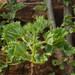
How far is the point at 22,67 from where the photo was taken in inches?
128

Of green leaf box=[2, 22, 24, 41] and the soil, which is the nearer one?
green leaf box=[2, 22, 24, 41]

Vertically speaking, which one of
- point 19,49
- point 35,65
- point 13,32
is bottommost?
point 35,65

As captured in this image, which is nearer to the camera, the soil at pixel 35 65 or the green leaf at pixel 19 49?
the green leaf at pixel 19 49

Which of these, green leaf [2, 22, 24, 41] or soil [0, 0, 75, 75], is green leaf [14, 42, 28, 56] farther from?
soil [0, 0, 75, 75]

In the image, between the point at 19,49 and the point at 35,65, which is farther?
the point at 35,65

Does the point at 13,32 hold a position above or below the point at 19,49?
above

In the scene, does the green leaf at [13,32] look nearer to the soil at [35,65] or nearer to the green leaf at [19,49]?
the green leaf at [19,49]

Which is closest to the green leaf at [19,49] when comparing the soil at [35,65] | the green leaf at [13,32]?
the green leaf at [13,32]

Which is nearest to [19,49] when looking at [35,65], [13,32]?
[13,32]

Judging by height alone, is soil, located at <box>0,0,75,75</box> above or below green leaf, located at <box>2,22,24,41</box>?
below

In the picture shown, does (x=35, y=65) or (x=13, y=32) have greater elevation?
(x=13, y=32)

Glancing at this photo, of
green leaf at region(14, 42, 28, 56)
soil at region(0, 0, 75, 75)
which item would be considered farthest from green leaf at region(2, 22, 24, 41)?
soil at region(0, 0, 75, 75)

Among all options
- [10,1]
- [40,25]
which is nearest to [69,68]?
[40,25]

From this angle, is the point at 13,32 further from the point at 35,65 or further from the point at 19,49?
the point at 35,65
